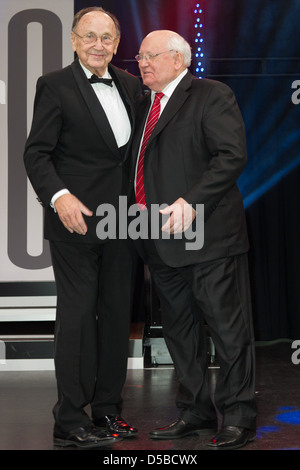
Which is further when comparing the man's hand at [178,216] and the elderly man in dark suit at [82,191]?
the elderly man in dark suit at [82,191]

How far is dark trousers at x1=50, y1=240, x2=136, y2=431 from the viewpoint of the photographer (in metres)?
2.52

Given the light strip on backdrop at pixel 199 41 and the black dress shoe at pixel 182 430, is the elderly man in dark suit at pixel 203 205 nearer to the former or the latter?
the black dress shoe at pixel 182 430

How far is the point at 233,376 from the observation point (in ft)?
8.12

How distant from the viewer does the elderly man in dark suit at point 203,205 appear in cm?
243

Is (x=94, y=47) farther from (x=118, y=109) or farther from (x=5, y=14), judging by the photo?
(x=5, y=14)

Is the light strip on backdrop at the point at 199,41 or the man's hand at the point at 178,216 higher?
the light strip on backdrop at the point at 199,41

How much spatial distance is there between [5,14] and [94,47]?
2.82 metres

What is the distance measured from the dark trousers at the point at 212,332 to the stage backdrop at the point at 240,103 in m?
2.48

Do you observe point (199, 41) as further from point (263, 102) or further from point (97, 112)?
point (97, 112)

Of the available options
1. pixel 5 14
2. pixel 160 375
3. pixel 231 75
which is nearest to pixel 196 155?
pixel 160 375

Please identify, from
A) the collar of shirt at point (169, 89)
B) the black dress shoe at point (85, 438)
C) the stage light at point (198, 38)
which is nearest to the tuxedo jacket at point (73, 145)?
the collar of shirt at point (169, 89)

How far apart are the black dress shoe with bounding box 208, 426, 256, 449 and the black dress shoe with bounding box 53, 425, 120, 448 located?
0.38 metres

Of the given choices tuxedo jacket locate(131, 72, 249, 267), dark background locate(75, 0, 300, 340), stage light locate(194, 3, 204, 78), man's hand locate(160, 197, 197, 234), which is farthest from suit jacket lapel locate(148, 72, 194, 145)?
dark background locate(75, 0, 300, 340)

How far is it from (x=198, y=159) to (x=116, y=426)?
1.07 m
